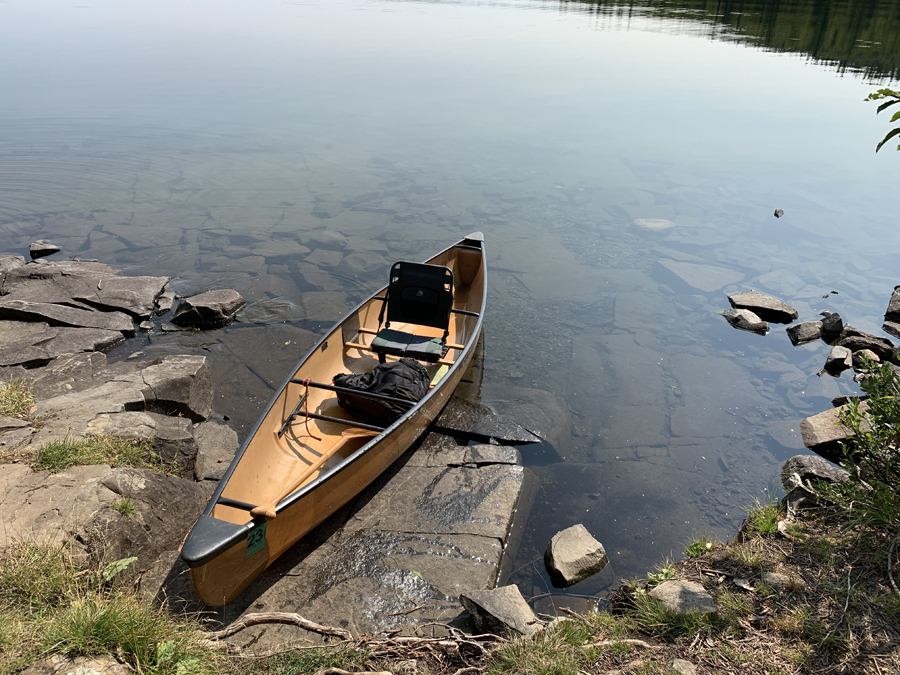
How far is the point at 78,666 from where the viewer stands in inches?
115

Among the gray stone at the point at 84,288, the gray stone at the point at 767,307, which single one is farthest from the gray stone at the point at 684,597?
the gray stone at the point at 84,288

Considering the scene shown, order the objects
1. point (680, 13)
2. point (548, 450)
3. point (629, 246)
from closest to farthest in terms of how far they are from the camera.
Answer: point (548, 450)
point (629, 246)
point (680, 13)

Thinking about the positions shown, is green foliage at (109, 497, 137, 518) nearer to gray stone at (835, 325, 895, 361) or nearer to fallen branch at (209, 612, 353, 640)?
fallen branch at (209, 612, 353, 640)

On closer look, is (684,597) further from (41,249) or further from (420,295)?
(41,249)

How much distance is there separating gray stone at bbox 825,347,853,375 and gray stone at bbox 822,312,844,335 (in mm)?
773

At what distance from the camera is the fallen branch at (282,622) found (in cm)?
388

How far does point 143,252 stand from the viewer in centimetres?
1110

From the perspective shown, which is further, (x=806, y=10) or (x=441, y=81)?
(x=806, y=10)

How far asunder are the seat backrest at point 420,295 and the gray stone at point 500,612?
383 centimetres

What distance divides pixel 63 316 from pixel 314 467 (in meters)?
4.91

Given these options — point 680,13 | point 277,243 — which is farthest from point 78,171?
point 680,13

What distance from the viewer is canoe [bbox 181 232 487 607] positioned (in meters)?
4.13

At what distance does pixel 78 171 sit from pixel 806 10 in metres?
39.7

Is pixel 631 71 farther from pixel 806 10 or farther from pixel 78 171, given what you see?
pixel 78 171
